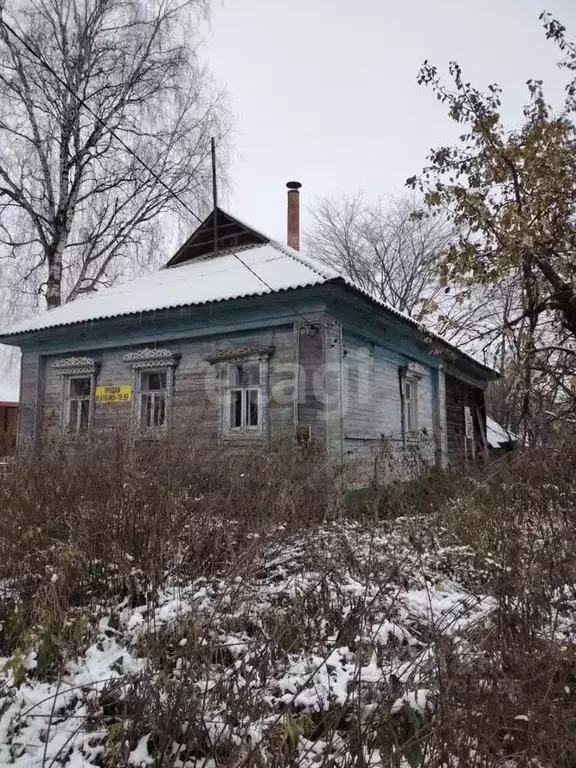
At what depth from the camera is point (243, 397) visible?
9.38 m

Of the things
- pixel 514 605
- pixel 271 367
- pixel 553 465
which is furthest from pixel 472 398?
pixel 514 605

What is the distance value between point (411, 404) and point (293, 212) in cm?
567

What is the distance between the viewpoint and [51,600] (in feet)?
10.4

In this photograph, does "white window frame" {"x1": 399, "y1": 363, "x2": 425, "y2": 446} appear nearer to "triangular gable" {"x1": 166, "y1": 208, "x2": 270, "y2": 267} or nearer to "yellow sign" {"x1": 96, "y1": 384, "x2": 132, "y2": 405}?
"triangular gable" {"x1": 166, "y1": 208, "x2": 270, "y2": 267}

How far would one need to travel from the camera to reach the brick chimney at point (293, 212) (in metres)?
13.2

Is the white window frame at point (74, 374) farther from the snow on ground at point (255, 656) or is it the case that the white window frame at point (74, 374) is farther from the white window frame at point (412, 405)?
the snow on ground at point (255, 656)

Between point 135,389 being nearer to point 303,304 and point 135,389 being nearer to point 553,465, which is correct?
point 303,304

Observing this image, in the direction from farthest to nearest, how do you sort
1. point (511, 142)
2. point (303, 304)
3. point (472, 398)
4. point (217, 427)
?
1. point (472, 398)
2. point (217, 427)
3. point (303, 304)
4. point (511, 142)

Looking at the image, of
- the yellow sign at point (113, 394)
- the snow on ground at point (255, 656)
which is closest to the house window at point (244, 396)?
the yellow sign at point (113, 394)

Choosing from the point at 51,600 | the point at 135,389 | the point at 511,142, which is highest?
the point at 511,142

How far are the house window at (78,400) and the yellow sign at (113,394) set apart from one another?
53 cm

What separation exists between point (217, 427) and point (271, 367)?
154cm

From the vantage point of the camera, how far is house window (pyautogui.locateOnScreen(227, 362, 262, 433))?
30.3ft

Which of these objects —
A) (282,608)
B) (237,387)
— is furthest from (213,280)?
(282,608)
